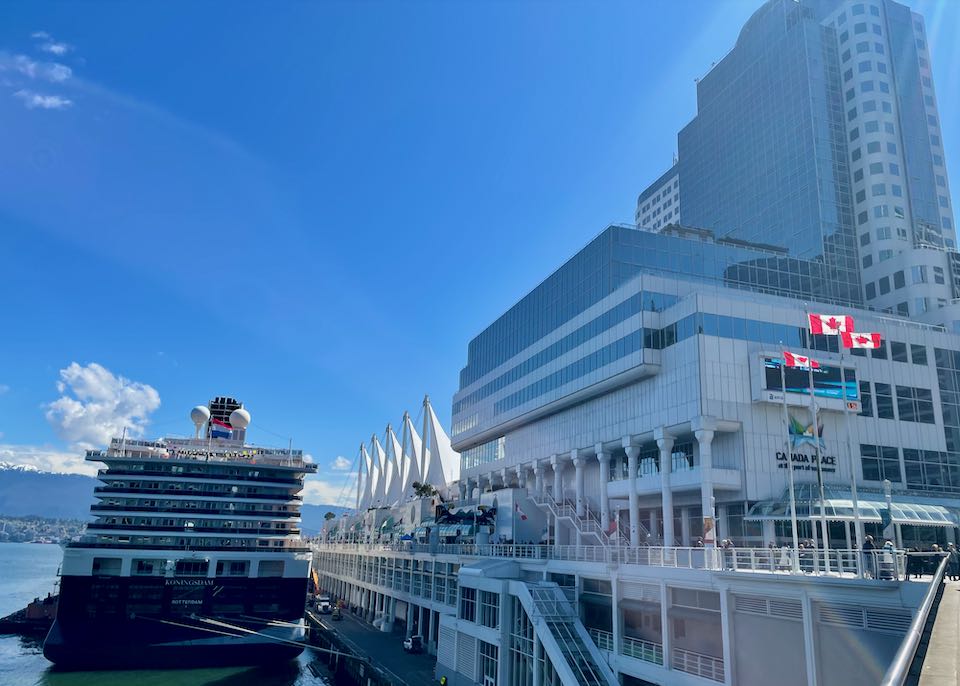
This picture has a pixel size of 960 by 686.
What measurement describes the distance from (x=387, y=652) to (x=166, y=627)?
17803 mm

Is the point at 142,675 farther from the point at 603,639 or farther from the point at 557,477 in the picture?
the point at 603,639

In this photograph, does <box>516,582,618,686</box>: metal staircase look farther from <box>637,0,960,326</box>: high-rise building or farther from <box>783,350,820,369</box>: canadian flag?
<box>637,0,960,326</box>: high-rise building

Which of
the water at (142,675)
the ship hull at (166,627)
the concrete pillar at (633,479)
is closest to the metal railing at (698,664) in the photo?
the concrete pillar at (633,479)

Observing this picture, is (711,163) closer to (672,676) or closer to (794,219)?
(794,219)

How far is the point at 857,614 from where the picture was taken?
2191cm

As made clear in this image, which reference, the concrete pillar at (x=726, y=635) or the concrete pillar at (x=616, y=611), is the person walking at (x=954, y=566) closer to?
the concrete pillar at (x=726, y=635)

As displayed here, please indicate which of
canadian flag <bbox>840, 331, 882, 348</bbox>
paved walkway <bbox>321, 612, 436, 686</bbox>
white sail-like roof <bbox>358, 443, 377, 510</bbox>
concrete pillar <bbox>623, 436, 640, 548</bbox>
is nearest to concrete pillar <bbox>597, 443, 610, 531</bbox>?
concrete pillar <bbox>623, 436, 640, 548</bbox>

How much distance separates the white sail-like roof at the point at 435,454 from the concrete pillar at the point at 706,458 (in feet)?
192

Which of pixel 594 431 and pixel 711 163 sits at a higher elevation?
pixel 711 163

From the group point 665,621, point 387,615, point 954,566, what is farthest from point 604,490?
point 954,566

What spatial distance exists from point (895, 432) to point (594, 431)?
2174 centimetres

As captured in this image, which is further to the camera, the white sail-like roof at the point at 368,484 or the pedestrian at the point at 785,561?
the white sail-like roof at the point at 368,484

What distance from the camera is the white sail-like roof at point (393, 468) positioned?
118312 mm

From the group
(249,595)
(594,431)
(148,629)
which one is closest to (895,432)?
(594,431)
